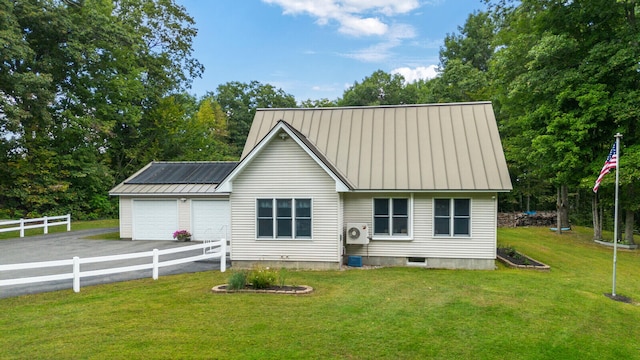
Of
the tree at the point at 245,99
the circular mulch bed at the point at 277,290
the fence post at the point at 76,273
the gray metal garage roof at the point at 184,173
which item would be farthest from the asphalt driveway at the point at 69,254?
the tree at the point at 245,99

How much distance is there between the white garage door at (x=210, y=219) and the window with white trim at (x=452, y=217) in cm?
1022

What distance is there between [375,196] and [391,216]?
2.95 ft

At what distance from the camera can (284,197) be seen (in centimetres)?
1154

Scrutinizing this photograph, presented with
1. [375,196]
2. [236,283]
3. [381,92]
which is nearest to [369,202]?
[375,196]

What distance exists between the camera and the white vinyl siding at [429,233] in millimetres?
11711

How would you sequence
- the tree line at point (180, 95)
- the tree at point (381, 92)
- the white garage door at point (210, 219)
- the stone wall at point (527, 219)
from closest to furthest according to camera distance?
the tree line at point (180, 95) → the white garage door at point (210, 219) → the stone wall at point (527, 219) → the tree at point (381, 92)

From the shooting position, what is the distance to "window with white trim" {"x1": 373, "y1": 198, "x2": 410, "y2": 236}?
A: 12266 millimetres

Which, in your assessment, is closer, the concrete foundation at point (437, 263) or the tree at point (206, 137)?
the concrete foundation at point (437, 263)

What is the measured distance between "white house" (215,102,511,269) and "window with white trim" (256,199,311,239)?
3 cm

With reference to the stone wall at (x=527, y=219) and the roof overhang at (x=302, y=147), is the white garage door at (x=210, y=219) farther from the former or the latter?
the stone wall at (x=527, y=219)

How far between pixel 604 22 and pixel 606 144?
20.3 feet

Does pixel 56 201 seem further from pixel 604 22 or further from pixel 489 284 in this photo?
pixel 604 22

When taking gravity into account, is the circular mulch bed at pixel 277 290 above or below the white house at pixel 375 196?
below

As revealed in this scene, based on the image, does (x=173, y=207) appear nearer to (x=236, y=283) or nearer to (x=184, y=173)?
(x=184, y=173)
